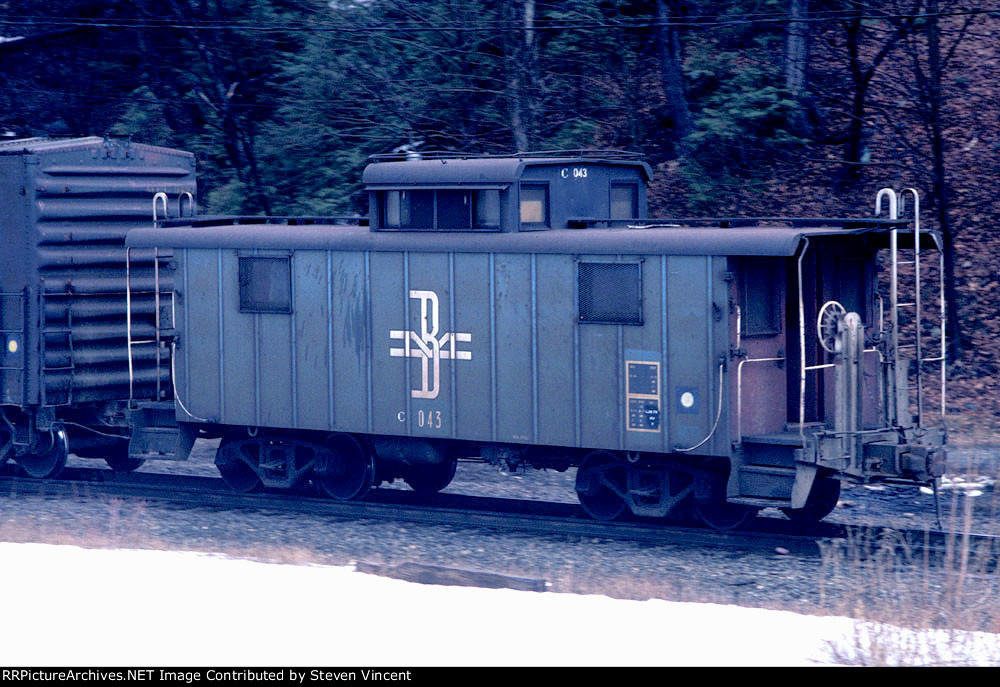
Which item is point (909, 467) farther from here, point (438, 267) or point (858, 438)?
point (438, 267)

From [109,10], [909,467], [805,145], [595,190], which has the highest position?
[109,10]

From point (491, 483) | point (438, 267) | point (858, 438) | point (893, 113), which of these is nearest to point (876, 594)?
point (858, 438)

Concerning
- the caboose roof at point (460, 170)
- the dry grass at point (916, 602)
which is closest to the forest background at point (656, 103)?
the caboose roof at point (460, 170)

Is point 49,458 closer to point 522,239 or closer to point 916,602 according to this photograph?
point 522,239

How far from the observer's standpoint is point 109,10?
1219 inches

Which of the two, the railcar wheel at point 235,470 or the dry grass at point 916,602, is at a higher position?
the railcar wheel at point 235,470

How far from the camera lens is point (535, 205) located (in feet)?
47.9

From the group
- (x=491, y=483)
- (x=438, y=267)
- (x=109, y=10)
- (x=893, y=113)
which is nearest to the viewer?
(x=438, y=267)

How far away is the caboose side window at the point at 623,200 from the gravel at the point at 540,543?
148 inches

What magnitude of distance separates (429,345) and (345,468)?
2.30 meters

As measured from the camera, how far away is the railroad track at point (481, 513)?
13094mm

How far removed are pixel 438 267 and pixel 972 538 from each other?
6.52 metres

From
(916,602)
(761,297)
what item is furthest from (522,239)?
(916,602)

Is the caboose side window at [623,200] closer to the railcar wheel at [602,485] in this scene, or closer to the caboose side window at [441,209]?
the caboose side window at [441,209]
